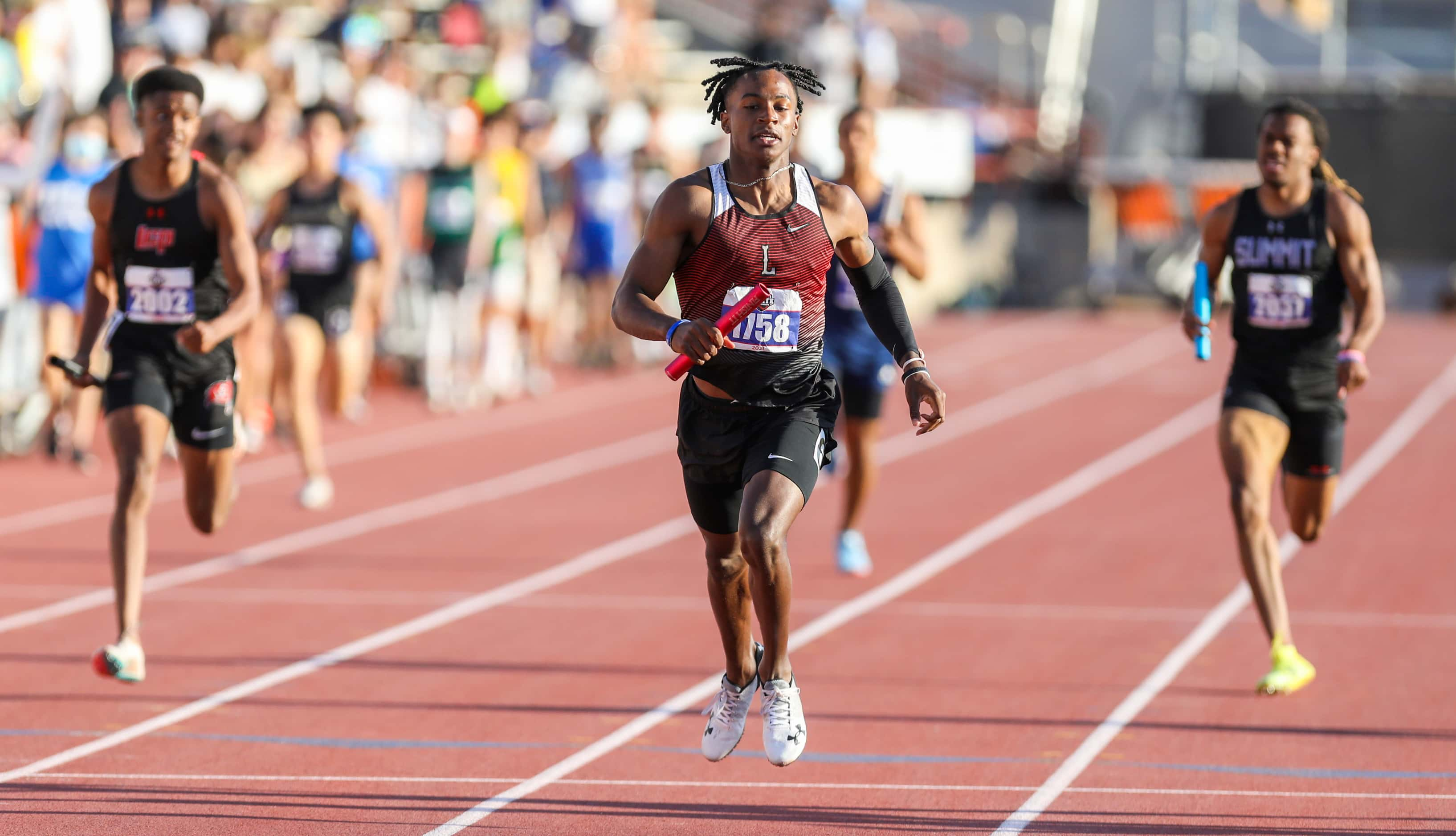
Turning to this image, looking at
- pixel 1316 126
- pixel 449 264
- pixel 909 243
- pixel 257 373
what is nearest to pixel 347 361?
pixel 257 373

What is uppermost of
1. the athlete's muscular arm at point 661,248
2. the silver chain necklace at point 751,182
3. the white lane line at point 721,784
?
the silver chain necklace at point 751,182

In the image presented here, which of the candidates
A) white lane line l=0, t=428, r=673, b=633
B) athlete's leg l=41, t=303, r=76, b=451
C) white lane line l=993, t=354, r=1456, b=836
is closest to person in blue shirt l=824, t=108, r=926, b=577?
white lane line l=993, t=354, r=1456, b=836

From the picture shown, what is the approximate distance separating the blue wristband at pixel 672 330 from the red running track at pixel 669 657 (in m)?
1.37

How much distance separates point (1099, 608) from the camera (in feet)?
33.0

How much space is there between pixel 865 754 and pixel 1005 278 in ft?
75.2

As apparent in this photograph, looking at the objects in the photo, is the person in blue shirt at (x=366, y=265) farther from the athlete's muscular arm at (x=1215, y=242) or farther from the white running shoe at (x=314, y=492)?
the athlete's muscular arm at (x=1215, y=242)

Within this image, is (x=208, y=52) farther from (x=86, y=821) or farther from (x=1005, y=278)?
(x=1005, y=278)

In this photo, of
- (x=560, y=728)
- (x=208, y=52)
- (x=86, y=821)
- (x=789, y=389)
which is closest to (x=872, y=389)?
(x=560, y=728)

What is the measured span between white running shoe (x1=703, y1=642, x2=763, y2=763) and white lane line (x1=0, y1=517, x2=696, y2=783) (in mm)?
2107

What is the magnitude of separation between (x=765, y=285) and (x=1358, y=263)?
3.06 metres

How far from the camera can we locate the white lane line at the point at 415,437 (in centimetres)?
1234

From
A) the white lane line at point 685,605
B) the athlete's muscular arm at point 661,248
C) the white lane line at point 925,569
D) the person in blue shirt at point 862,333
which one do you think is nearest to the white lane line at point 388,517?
the white lane line at point 685,605

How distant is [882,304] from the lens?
6.24m

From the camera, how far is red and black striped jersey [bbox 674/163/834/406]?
595 centimetres
